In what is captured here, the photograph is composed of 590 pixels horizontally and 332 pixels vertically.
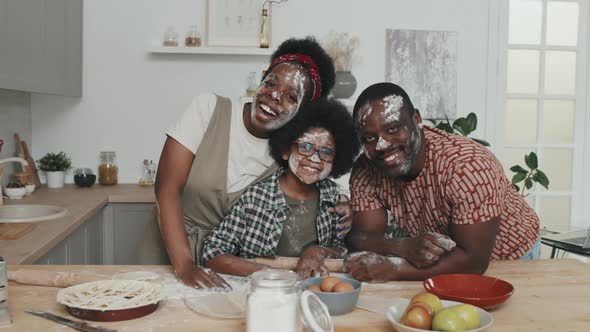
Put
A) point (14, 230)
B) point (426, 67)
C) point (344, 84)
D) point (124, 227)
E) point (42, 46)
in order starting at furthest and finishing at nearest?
point (426, 67) < point (344, 84) < point (124, 227) < point (42, 46) < point (14, 230)

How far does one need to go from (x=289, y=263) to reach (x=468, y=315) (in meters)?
0.64

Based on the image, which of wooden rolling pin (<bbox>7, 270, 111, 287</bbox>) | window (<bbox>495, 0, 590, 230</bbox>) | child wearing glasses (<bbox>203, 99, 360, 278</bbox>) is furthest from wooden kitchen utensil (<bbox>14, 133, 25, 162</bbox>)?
window (<bbox>495, 0, 590, 230</bbox>)

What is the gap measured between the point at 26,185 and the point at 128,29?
43.8 inches

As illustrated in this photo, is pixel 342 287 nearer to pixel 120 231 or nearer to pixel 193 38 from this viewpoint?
pixel 120 231

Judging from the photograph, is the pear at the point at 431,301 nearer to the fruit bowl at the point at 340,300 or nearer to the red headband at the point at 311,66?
the fruit bowl at the point at 340,300

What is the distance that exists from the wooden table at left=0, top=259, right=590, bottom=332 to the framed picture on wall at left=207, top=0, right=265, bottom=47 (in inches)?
83.9

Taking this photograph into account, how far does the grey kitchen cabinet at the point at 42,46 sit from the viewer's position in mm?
2385

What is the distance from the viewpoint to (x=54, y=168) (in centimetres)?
339

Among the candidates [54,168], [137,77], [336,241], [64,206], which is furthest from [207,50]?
[336,241]

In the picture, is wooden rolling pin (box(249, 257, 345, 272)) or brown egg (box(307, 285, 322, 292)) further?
wooden rolling pin (box(249, 257, 345, 272))

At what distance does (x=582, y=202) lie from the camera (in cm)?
400

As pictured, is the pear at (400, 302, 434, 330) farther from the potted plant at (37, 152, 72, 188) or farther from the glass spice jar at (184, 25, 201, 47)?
the potted plant at (37, 152, 72, 188)

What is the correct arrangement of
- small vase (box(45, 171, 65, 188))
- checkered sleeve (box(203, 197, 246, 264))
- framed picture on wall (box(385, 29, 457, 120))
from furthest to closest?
framed picture on wall (box(385, 29, 457, 120)) < small vase (box(45, 171, 65, 188)) < checkered sleeve (box(203, 197, 246, 264))

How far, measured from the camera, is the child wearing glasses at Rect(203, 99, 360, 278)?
1.74 m
